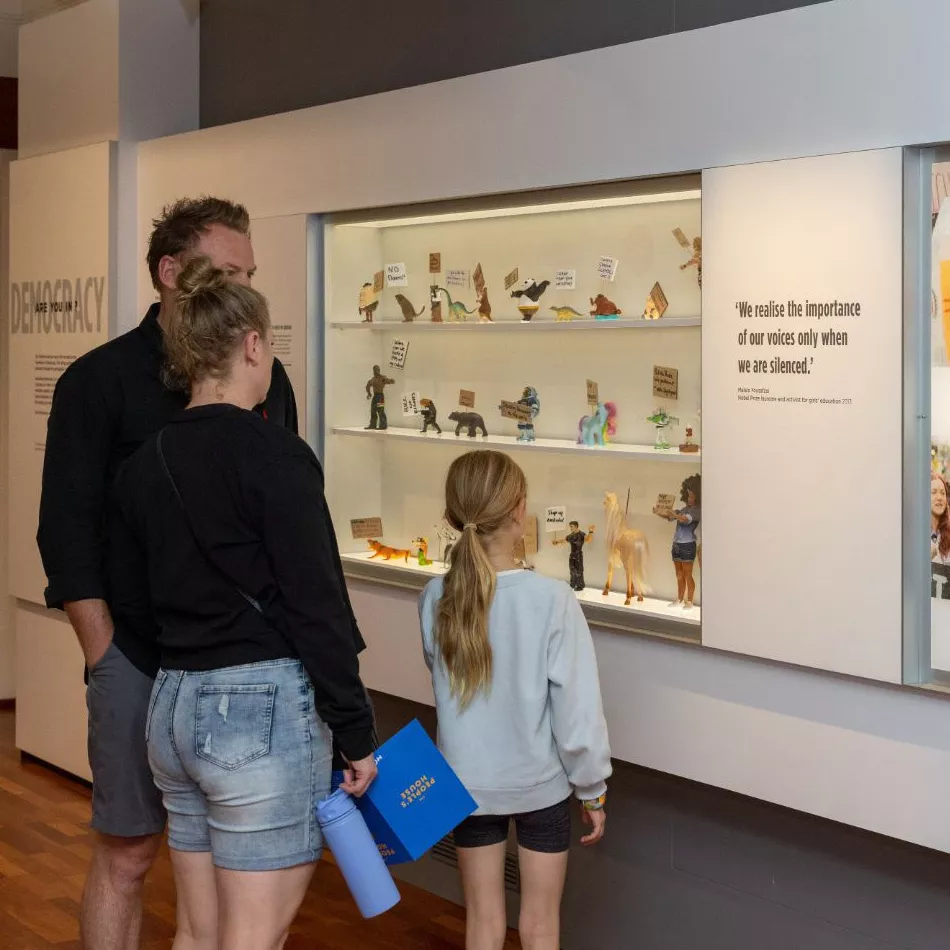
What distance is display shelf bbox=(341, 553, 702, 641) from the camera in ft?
11.3

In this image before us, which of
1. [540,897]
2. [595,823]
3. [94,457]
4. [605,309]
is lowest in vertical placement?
[540,897]

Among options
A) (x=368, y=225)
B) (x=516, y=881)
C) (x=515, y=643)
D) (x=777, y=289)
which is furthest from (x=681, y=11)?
(x=516, y=881)

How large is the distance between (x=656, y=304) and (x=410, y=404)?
3.71ft

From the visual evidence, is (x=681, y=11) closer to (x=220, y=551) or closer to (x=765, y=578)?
(x=765, y=578)

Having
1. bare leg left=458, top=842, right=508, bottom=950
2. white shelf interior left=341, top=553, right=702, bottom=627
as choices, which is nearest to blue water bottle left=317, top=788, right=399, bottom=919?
bare leg left=458, top=842, right=508, bottom=950

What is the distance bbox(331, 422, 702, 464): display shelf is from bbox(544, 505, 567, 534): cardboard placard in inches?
8.4

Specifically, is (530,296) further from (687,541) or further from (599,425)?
(687,541)

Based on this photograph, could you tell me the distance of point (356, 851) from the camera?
2248 millimetres

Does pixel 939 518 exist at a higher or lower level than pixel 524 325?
lower

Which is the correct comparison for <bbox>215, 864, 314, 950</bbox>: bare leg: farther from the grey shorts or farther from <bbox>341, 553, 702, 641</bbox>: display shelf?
<bbox>341, 553, 702, 641</bbox>: display shelf

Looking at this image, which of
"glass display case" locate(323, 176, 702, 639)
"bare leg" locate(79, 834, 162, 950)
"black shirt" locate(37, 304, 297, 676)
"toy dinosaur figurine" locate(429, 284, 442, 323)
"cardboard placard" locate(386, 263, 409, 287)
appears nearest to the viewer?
"black shirt" locate(37, 304, 297, 676)

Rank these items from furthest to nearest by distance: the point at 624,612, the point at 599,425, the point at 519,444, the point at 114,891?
the point at 519,444 < the point at 599,425 < the point at 624,612 < the point at 114,891

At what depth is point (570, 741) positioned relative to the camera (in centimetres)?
289

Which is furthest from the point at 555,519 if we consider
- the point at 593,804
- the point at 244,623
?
the point at 244,623
